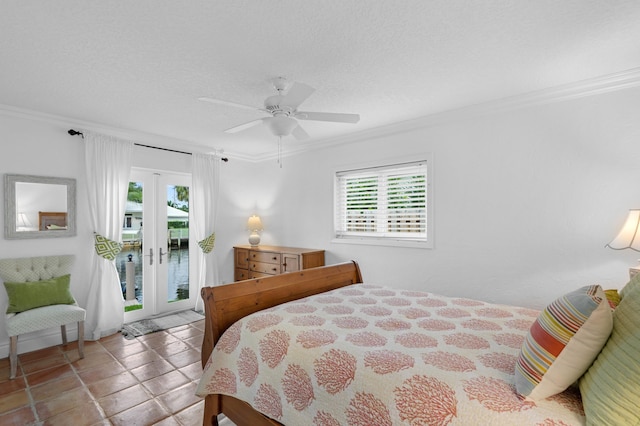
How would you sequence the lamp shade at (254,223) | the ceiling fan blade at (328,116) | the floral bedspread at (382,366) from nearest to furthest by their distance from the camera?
the floral bedspread at (382,366), the ceiling fan blade at (328,116), the lamp shade at (254,223)

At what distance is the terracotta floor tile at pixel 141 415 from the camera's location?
86.7 inches

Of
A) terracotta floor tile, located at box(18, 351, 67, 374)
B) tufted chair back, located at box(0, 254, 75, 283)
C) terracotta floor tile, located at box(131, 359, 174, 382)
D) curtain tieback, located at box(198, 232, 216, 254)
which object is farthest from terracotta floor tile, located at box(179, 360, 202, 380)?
curtain tieback, located at box(198, 232, 216, 254)

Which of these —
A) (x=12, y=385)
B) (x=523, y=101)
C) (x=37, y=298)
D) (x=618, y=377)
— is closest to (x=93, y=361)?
(x=12, y=385)

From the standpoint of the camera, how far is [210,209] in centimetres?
486

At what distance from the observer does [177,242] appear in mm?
4695

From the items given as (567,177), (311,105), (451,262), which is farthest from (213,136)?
(567,177)

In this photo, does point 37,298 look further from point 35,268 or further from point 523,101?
point 523,101

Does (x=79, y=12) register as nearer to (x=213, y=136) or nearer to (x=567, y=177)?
(x=213, y=136)

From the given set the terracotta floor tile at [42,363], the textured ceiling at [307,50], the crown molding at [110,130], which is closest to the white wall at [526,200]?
the textured ceiling at [307,50]

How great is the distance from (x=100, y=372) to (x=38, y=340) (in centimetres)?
115

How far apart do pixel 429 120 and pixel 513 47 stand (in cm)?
144

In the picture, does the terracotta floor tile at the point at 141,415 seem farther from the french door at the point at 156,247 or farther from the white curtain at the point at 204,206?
the white curtain at the point at 204,206

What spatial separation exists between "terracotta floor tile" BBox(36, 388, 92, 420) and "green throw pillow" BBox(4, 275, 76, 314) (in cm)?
108

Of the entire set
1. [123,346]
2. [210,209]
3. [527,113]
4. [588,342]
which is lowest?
[123,346]
